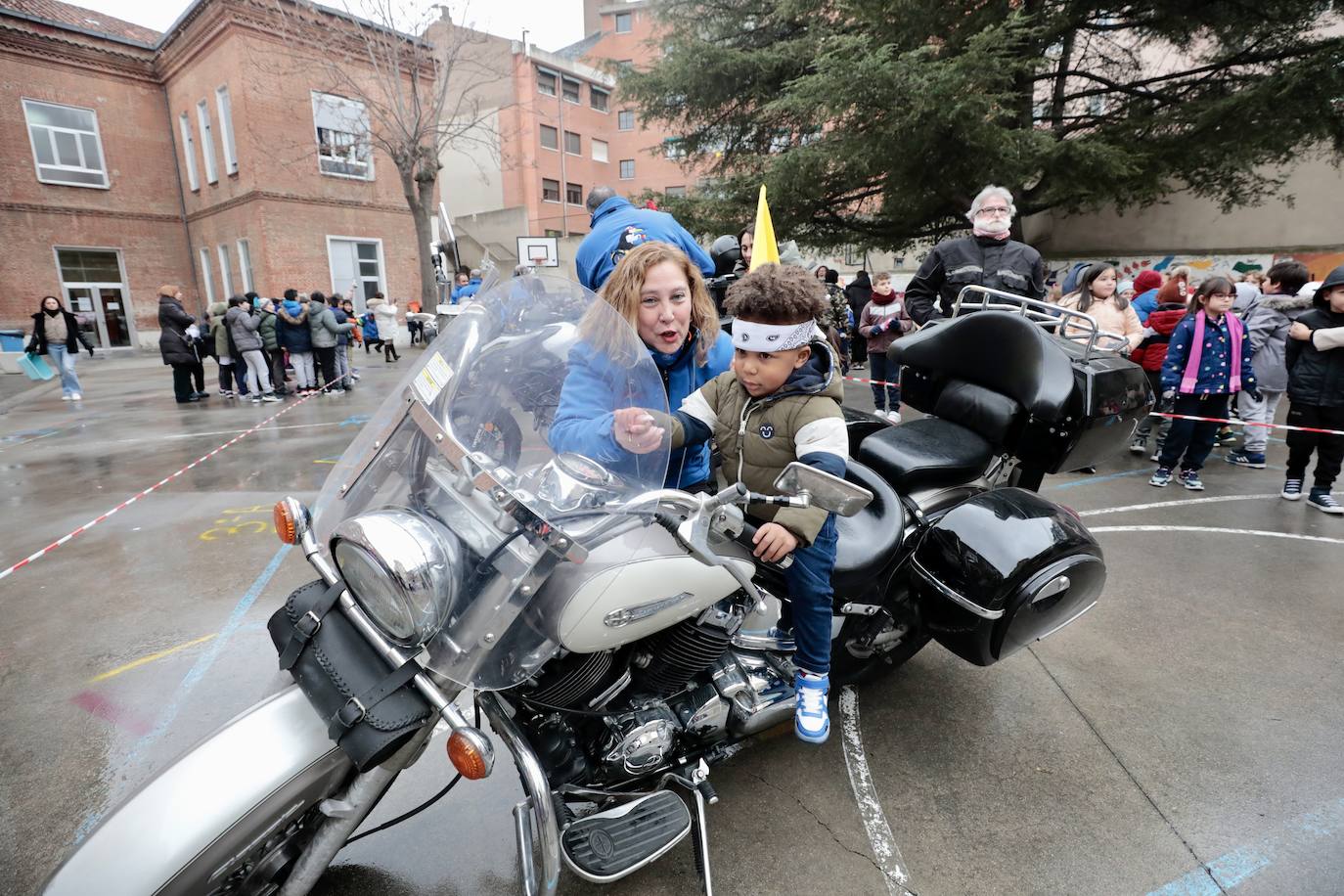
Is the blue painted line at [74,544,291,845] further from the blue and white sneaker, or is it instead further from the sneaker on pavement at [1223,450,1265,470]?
the sneaker on pavement at [1223,450,1265,470]

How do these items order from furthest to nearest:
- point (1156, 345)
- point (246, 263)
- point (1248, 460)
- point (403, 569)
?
point (246, 263), point (1156, 345), point (1248, 460), point (403, 569)

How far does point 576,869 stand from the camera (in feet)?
5.46

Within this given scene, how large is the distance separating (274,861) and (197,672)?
5.83 feet

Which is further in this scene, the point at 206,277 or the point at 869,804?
the point at 206,277

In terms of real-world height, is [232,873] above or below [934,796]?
above

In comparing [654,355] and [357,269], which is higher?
[357,269]

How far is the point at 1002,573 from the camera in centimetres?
214

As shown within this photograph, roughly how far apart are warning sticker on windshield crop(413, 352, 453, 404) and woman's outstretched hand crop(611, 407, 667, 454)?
1.32 feet

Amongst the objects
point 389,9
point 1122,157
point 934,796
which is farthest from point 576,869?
point 389,9

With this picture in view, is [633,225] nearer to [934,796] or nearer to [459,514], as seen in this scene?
[459,514]

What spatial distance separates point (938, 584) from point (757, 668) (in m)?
0.70

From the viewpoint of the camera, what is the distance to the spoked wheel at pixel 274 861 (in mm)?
1569

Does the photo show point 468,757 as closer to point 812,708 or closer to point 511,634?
point 511,634

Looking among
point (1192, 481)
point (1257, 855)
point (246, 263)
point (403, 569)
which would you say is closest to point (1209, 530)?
point (1192, 481)
